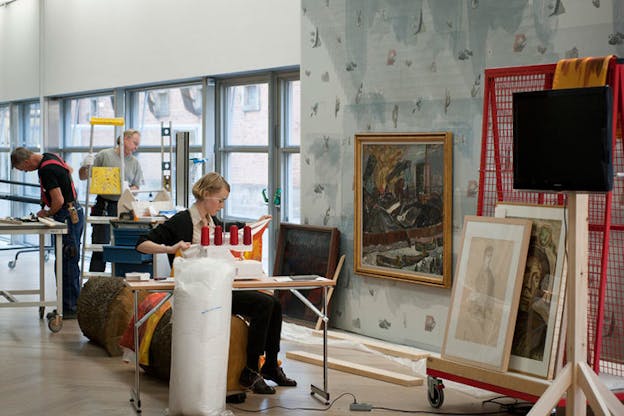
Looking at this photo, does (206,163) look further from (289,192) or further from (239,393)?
(239,393)

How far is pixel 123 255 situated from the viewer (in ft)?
24.1

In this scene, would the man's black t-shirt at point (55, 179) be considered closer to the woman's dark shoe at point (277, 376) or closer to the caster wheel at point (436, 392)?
the woman's dark shoe at point (277, 376)

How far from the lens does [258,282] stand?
483 cm

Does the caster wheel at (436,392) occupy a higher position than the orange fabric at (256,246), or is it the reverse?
the orange fabric at (256,246)

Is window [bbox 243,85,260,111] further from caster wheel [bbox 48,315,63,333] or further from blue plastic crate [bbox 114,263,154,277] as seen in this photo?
caster wheel [bbox 48,315,63,333]

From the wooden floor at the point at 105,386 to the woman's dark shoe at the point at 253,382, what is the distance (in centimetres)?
5

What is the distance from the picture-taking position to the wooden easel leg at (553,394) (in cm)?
388


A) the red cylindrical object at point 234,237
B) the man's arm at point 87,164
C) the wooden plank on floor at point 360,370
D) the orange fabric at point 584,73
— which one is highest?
the orange fabric at point 584,73

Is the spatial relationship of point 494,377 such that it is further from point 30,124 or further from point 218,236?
point 30,124

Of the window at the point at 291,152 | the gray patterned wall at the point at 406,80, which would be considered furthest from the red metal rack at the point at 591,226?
the window at the point at 291,152

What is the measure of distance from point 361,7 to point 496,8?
1.31 m

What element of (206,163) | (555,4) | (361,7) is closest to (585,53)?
(555,4)

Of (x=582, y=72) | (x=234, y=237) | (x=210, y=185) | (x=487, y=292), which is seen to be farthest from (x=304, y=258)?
(x=582, y=72)

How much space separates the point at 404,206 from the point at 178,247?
75.1 inches
